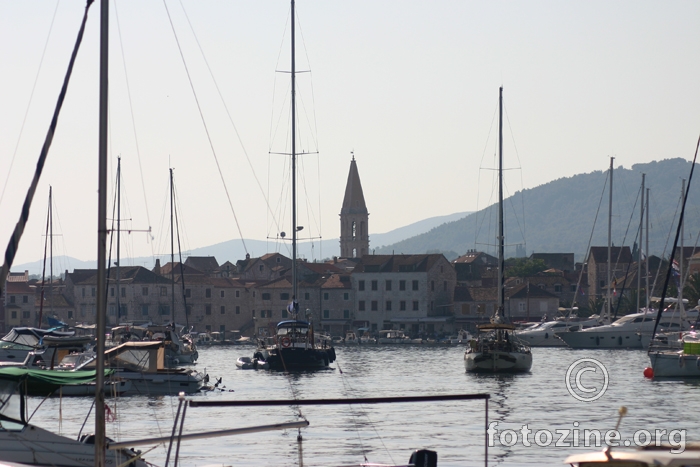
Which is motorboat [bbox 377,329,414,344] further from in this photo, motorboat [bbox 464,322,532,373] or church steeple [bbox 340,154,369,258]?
motorboat [bbox 464,322,532,373]

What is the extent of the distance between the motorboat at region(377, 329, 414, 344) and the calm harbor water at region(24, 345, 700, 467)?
194 feet

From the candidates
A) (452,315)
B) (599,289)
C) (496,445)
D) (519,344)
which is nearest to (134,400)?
(496,445)

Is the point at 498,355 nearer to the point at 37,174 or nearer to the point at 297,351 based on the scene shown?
the point at 297,351

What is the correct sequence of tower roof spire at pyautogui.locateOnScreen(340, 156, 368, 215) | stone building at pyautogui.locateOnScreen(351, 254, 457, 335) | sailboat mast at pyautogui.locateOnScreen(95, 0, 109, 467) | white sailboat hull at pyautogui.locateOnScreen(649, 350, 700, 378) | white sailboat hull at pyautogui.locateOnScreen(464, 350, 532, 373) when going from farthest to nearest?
tower roof spire at pyautogui.locateOnScreen(340, 156, 368, 215), stone building at pyautogui.locateOnScreen(351, 254, 457, 335), white sailboat hull at pyautogui.locateOnScreen(464, 350, 532, 373), white sailboat hull at pyautogui.locateOnScreen(649, 350, 700, 378), sailboat mast at pyautogui.locateOnScreen(95, 0, 109, 467)

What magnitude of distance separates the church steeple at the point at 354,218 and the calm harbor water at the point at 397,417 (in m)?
111

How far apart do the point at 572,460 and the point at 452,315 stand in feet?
383

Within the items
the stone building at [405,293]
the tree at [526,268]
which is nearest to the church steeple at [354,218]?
the tree at [526,268]

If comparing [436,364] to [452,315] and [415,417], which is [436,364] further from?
[452,315]

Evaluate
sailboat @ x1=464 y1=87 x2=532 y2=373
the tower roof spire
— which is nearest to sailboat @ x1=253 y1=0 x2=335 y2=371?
sailboat @ x1=464 y1=87 x2=532 y2=373

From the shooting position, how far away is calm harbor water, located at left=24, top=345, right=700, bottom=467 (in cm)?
2628

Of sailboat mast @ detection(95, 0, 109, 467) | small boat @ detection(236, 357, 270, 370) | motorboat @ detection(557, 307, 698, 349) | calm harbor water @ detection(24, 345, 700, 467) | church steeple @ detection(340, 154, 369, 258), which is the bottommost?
calm harbor water @ detection(24, 345, 700, 467)

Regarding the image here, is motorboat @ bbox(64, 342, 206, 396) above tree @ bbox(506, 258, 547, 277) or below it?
below

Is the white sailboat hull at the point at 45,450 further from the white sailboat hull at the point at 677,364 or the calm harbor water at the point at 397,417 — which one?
the white sailboat hull at the point at 677,364

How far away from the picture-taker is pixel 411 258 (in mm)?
132000
